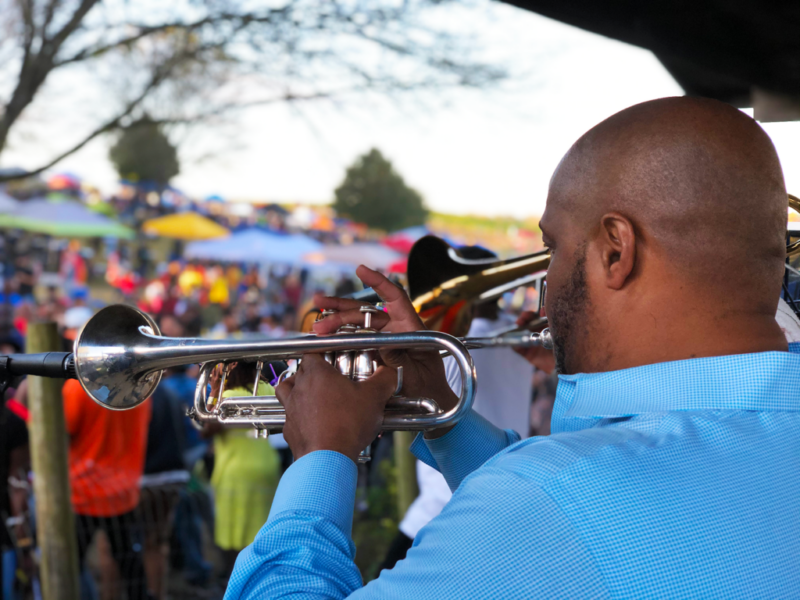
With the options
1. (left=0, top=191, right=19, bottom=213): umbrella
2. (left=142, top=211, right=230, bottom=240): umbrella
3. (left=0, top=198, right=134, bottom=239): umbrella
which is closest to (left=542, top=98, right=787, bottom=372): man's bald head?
(left=0, top=191, right=19, bottom=213): umbrella

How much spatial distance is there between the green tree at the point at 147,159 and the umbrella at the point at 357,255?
13.0 ft

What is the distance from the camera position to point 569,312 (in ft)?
3.62

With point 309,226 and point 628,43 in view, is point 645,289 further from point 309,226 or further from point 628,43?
point 309,226

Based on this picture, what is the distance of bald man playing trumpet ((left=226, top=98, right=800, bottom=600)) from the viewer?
79 cm

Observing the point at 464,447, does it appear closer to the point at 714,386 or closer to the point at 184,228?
the point at 714,386

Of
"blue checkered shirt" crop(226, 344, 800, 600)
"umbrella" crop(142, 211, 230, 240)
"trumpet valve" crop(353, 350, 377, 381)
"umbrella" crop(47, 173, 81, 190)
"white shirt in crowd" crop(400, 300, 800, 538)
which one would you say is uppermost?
"umbrella" crop(47, 173, 81, 190)

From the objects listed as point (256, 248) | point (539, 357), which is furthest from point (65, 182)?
point (539, 357)

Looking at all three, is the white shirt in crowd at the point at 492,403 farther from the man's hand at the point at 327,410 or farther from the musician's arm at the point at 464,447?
the man's hand at the point at 327,410

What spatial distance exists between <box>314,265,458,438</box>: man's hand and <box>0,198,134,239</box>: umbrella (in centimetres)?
1317

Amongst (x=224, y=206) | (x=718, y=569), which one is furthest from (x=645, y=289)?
(x=224, y=206)

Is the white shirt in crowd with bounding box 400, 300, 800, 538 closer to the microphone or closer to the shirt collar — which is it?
the microphone

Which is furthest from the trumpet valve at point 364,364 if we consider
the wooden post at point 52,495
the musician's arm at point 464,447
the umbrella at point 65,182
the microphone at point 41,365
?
the umbrella at point 65,182

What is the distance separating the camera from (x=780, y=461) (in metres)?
0.91

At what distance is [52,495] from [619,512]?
302 centimetres
